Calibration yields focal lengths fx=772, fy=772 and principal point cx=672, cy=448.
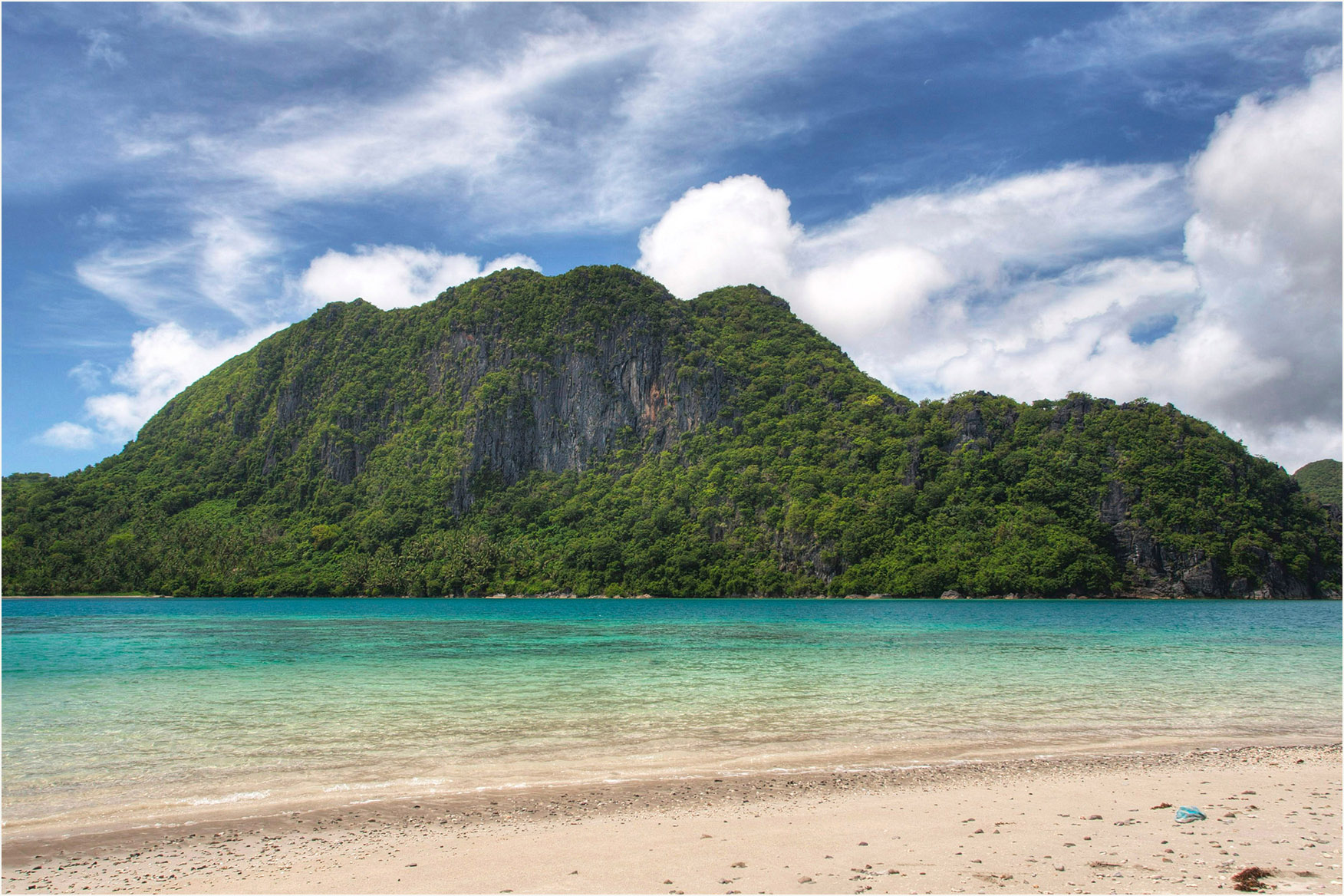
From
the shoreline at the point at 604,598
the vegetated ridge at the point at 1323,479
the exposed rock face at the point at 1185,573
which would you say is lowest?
the shoreline at the point at 604,598

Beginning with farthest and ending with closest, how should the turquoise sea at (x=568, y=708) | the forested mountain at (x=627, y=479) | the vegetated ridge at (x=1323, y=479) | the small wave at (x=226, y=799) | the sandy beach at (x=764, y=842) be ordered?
the vegetated ridge at (x=1323, y=479)
the forested mountain at (x=627, y=479)
the turquoise sea at (x=568, y=708)
the small wave at (x=226, y=799)
the sandy beach at (x=764, y=842)

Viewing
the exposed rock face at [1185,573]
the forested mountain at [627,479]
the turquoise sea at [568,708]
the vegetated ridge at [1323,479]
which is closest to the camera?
the turquoise sea at [568,708]

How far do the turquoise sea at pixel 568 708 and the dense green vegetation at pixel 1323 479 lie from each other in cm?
11407

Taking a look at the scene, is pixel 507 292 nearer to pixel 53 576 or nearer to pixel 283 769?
pixel 53 576

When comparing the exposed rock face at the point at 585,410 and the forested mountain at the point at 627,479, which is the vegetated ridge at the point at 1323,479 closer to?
the forested mountain at the point at 627,479

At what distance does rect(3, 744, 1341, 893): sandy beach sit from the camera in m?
6.14

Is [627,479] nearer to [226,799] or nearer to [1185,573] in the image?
[1185,573]

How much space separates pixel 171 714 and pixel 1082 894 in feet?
48.1

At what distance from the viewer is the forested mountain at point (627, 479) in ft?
283

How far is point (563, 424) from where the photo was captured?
437ft

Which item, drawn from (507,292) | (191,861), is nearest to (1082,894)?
(191,861)

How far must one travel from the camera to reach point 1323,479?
13350 cm

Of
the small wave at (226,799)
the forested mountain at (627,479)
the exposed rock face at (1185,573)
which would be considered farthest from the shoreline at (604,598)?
the small wave at (226,799)

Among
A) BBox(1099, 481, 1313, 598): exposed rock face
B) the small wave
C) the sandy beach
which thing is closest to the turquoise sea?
the small wave
